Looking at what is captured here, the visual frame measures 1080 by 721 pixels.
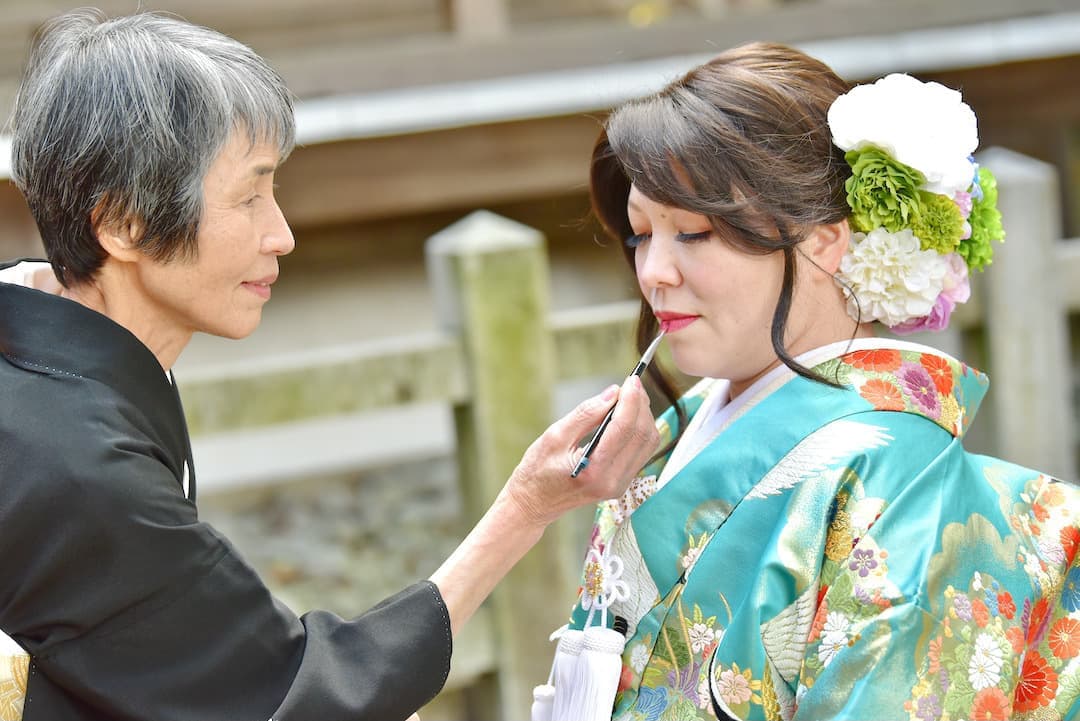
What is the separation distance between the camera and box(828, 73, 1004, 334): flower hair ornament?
1815 millimetres

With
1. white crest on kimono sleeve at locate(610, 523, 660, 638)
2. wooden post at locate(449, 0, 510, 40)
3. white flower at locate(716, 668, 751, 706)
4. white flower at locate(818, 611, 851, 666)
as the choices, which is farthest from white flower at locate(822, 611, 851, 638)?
wooden post at locate(449, 0, 510, 40)

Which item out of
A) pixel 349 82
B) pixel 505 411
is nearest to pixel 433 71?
pixel 349 82

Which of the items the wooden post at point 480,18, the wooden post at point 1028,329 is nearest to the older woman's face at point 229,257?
the wooden post at point 1028,329

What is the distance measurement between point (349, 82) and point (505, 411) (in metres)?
1.91

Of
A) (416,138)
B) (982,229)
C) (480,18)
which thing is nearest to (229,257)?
(982,229)

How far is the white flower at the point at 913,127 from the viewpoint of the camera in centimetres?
181

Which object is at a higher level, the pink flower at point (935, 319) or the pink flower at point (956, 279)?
the pink flower at point (956, 279)

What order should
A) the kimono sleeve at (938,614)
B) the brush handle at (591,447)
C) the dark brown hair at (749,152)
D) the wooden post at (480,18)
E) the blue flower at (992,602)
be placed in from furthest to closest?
the wooden post at (480,18) → the brush handle at (591,447) → the dark brown hair at (749,152) → the blue flower at (992,602) → the kimono sleeve at (938,614)

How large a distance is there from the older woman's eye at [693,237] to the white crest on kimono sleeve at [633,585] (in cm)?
45

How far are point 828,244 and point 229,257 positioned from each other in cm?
89

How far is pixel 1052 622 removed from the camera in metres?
1.87

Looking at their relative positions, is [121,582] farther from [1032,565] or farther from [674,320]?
[1032,565]

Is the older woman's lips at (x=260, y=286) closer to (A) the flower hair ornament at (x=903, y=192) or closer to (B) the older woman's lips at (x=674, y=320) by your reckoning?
(B) the older woman's lips at (x=674, y=320)

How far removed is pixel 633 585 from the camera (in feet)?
6.33
